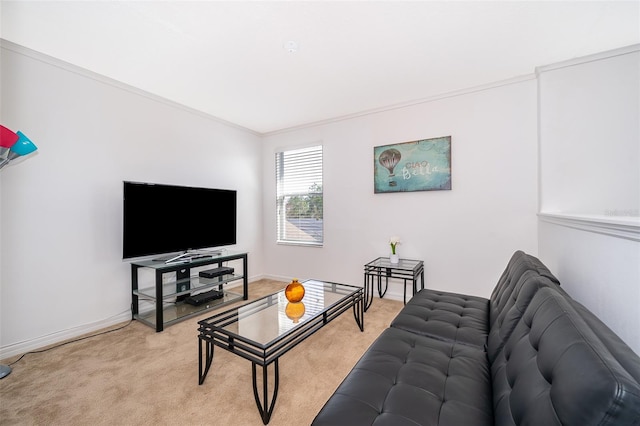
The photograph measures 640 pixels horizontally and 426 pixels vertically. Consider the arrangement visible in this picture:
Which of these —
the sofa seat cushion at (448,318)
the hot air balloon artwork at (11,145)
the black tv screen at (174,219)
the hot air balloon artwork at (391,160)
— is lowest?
the sofa seat cushion at (448,318)

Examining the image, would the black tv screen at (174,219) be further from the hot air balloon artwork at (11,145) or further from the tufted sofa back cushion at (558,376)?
the tufted sofa back cushion at (558,376)

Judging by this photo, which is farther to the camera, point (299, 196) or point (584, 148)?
point (299, 196)

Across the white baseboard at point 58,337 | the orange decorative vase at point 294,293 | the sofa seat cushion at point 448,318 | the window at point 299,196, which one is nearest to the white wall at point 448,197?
the window at point 299,196

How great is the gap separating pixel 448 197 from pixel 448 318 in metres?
1.72

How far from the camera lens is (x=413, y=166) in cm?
331

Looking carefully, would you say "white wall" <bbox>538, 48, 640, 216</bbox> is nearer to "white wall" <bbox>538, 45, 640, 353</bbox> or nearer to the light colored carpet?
"white wall" <bbox>538, 45, 640, 353</bbox>

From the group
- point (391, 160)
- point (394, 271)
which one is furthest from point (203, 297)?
point (391, 160)

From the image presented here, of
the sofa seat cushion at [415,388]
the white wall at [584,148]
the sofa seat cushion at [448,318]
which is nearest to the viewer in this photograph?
the sofa seat cushion at [415,388]

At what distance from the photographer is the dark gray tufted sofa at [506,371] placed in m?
0.61

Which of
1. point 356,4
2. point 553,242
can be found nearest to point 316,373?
point 553,242

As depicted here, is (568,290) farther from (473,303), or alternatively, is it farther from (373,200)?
(373,200)

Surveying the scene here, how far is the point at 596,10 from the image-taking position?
6.09 feet

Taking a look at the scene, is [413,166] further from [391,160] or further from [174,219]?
[174,219]

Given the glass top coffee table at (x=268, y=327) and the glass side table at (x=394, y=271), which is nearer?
the glass top coffee table at (x=268, y=327)
